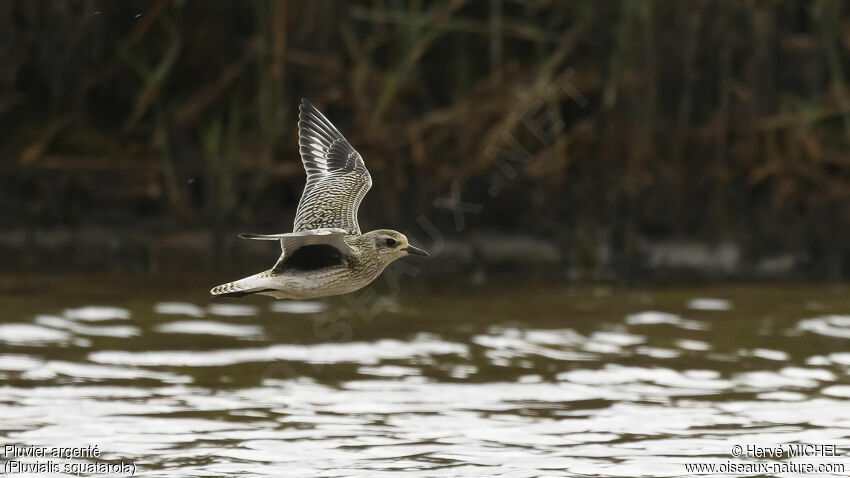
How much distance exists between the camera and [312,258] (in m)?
6.55

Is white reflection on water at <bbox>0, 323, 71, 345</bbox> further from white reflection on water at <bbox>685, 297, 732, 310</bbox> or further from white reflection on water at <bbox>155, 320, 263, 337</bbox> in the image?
white reflection on water at <bbox>685, 297, 732, 310</bbox>

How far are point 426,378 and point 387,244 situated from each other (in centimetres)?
307

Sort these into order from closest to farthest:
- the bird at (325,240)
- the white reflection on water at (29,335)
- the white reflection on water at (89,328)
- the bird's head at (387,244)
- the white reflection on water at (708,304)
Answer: the bird at (325,240) → the bird's head at (387,244) → the white reflection on water at (29,335) → the white reflection on water at (89,328) → the white reflection on water at (708,304)

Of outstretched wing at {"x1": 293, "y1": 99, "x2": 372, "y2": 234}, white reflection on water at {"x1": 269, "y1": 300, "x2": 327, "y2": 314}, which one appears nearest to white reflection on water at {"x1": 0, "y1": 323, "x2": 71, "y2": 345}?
white reflection on water at {"x1": 269, "y1": 300, "x2": 327, "y2": 314}

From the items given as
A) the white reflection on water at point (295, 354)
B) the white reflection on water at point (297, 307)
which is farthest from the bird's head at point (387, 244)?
the white reflection on water at point (297, 307)

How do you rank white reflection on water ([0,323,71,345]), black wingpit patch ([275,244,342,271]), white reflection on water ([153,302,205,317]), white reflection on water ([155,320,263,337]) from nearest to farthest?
black wingpit patch ([275,244,342,271])
white reflection on water ([0,323,71,345])
white reflection on water ([155,320,263,337])
white reflection on water ([153,302,205,317])

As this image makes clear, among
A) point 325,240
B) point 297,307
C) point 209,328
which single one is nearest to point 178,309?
point 209,328

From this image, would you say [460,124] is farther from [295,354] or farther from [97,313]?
[97,313]

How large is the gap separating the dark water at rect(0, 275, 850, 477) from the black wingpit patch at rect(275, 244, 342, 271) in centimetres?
155

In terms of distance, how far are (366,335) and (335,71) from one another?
3084 mm

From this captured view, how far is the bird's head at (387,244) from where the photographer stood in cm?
681

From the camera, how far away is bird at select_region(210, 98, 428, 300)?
6273 millimetres

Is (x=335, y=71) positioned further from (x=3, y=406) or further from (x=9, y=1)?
(x=3, y=406)

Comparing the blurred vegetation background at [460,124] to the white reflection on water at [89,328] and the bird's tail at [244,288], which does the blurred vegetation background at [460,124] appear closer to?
the white reflection on water at [89,328]
